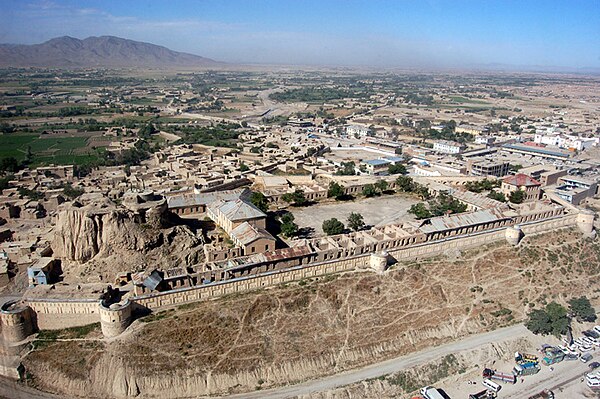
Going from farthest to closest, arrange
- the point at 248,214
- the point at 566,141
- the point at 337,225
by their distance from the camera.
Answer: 1. the point at 566,141
2. the point at 337,225
3. the point at 248,214

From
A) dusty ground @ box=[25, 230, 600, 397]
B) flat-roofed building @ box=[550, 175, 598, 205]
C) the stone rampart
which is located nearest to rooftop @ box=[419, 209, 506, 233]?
the stone rampart

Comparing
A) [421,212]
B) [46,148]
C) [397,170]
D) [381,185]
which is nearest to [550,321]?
[421,212]

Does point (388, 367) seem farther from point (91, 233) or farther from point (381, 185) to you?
point (381, 185)

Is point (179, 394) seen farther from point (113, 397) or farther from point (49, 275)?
point (49, 275)

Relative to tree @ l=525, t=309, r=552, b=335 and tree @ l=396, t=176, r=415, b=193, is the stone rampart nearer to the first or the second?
tree @ l=525, t=309, r=552, b=335

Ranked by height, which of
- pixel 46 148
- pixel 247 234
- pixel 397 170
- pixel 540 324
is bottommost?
pixel 540 324
